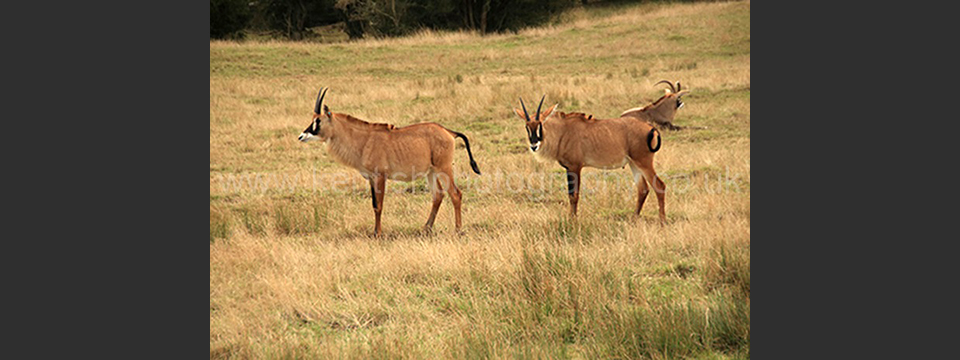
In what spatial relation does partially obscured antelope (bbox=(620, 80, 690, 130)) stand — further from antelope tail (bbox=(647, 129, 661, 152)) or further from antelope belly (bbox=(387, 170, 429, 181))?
antelope belly (bbox=(387, 170, 429, 181))

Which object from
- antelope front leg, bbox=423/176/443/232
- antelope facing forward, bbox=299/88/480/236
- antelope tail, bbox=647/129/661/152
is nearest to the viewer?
antelope facing forward, bbox=299/88/480/236

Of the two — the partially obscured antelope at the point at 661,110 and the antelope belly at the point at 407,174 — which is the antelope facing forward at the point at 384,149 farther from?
the partially obscured antelope at the point at 661,110

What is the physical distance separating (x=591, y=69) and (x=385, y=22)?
57.4 ft

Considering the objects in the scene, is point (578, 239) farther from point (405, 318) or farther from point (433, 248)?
point (405, 318)

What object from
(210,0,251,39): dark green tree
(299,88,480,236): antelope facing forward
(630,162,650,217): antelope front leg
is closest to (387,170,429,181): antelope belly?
(299,88,480,236): antelope facing forward

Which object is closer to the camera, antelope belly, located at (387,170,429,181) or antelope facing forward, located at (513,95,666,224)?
Result: antelope belly, located at (387,170,429,181)

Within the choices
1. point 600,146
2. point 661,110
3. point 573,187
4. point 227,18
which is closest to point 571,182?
point 573,187

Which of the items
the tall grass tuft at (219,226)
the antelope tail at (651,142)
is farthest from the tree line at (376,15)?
the antelope tail at (651,142)

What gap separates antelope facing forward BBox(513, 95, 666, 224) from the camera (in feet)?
35.3

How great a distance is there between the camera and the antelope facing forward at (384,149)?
1039 cm

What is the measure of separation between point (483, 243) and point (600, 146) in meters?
2.33

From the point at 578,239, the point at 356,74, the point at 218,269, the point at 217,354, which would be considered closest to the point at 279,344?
the point at 217,354

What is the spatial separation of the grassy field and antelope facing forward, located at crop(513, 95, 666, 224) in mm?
480

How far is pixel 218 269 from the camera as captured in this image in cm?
912
